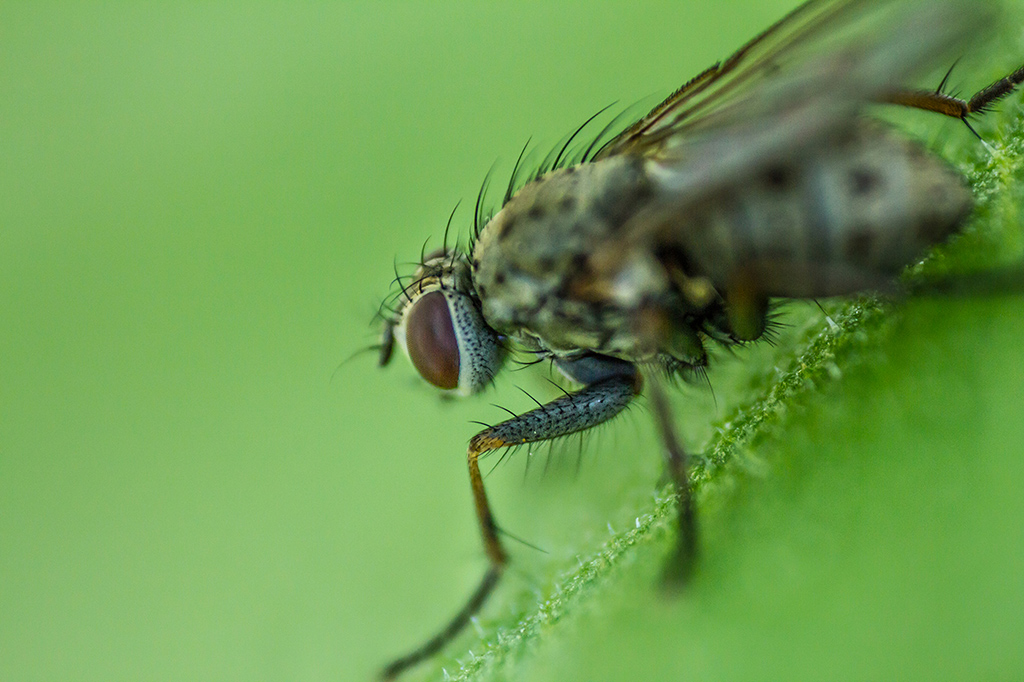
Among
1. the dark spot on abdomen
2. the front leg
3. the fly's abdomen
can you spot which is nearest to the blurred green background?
the front leg

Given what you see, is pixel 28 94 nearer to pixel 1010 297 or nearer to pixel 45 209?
pixel 45 209

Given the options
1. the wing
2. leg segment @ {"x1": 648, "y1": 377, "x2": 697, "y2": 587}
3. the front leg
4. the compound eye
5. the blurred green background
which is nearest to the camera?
leg segment @ {"x1": 648, "y1": 377, "x2": 697, "y2": 587}

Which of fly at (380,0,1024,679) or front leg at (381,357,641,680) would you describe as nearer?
fly at (380,0,1024,679)

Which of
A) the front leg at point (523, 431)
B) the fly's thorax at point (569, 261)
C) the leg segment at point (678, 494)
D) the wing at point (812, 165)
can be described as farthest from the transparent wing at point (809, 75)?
the front leg at point (523, 431)

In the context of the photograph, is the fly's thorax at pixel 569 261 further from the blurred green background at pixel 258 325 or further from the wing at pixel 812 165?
the blurred green background at pixel 258 325

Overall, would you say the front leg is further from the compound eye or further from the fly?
the compound eye

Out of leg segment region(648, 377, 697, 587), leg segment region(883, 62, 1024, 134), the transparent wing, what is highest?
the transparent wing

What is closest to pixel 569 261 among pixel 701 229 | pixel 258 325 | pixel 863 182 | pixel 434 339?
pixel 701 229

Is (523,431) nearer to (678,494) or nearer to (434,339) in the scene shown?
(434,339)
